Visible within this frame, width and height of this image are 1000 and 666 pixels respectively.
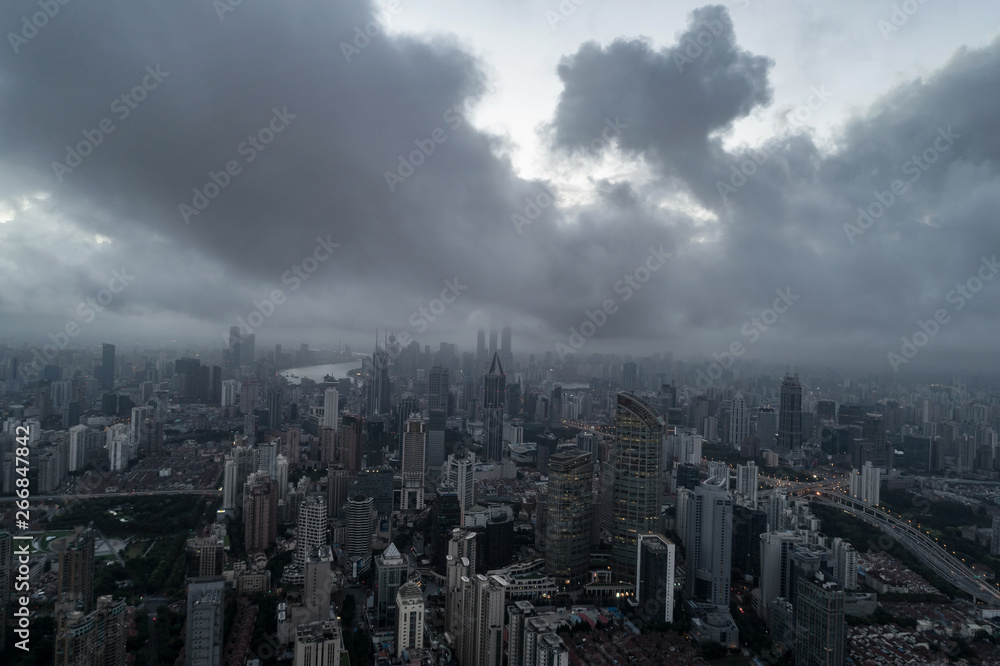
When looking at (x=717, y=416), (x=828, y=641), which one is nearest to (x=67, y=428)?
(x=828, y=641)

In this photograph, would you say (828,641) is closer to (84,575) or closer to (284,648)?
(284,648)

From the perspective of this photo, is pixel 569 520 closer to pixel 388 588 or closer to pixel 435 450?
pixel 388 588

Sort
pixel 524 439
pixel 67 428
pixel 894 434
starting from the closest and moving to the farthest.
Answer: pixel 67 428 → pixel 894 434 → pixel 524 439

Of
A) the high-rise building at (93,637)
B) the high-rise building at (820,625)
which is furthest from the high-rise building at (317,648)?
the high-rise building at (820,625)

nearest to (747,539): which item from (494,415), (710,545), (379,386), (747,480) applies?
(710,545)

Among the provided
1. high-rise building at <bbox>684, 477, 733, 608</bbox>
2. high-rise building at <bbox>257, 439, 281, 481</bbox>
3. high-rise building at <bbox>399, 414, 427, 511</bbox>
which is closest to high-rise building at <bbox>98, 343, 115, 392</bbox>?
high-rise building at <bbox>257, 439, 281, 481</bbox>

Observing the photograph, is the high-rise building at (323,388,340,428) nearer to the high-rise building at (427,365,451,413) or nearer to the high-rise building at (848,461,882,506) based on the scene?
the high-rise building at (427,365,451,413)
